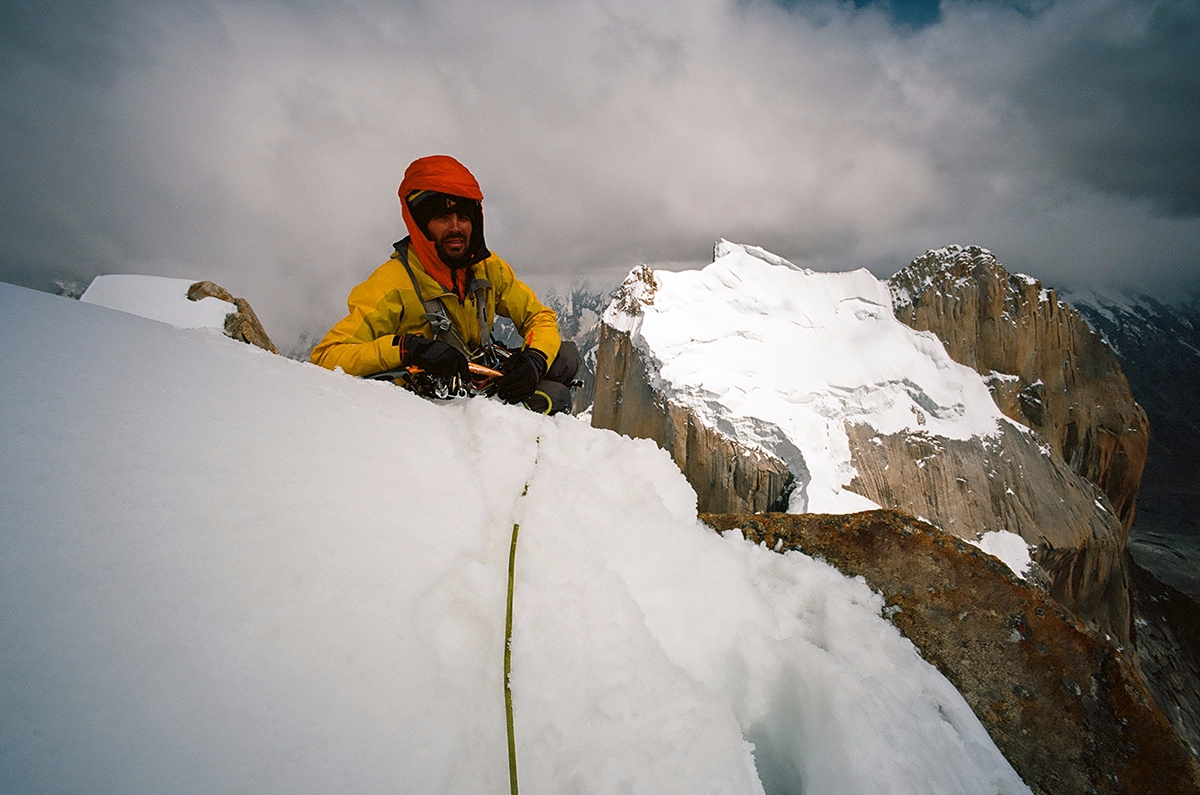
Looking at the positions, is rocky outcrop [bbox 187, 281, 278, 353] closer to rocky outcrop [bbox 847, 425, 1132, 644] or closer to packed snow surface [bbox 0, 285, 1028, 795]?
packed snow surface [bbox 0, 285, 1028, 795]

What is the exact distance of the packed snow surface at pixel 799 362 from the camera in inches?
966

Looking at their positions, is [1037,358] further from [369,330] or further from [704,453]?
[369,330]

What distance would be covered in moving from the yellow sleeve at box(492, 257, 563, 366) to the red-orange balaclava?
49 cm

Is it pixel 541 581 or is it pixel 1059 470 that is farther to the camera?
pixel 1059 470

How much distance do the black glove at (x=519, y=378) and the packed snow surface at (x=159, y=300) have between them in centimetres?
1070

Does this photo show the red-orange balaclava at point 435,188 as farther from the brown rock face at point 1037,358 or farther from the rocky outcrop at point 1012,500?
the brown rock face at point 1037,358

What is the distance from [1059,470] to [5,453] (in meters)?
38.2

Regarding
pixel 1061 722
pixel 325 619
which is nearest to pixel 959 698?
pixel 1061 722

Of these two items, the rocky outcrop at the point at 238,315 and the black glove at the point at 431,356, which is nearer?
the black glove at the point at 431,356

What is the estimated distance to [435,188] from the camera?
132 inches

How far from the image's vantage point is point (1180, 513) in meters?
79.7

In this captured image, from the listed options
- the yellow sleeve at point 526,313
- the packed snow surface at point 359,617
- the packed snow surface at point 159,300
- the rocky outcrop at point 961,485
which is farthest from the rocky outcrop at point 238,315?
the rocky outcrop at point 961,485

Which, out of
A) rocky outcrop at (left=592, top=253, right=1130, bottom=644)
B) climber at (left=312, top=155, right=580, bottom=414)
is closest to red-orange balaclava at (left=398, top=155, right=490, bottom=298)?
climber at (left=312, top=155, right=580, bottom=414)

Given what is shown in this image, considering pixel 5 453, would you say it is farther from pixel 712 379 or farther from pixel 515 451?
pixel 712 379
